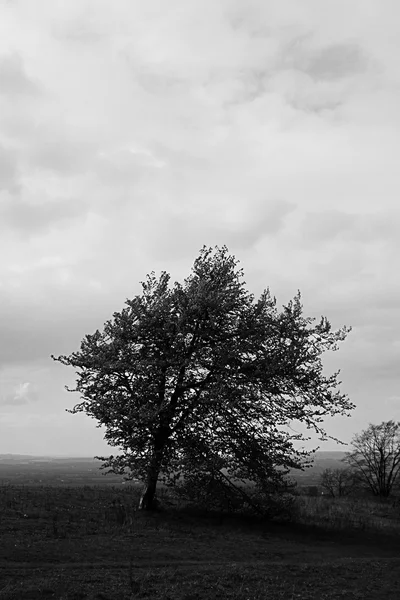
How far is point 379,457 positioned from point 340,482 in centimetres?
477

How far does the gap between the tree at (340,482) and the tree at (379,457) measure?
1294 mm

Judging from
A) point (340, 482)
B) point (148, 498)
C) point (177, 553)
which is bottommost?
point (177, 553)

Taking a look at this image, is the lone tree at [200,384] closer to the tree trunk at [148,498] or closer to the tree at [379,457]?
the tree trunk at [148,498]

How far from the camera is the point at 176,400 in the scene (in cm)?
2698

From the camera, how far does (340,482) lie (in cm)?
5756

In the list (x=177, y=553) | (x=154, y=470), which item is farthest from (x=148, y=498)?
(x=177, y=553)

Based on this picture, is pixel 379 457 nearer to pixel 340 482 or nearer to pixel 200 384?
pixel 340 482

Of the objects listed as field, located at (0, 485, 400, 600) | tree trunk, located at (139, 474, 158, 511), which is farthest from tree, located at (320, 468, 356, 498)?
tree trunk, located at (139, 474, 158, 511)

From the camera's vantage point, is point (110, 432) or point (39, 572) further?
point (110, 432)

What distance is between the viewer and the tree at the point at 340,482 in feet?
185

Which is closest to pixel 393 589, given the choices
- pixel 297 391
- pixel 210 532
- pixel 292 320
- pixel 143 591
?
pixel 143 591

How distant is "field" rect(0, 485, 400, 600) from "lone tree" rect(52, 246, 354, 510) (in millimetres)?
2557

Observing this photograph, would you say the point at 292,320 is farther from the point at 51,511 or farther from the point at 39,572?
the point at 39,572

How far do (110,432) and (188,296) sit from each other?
7.44 m
